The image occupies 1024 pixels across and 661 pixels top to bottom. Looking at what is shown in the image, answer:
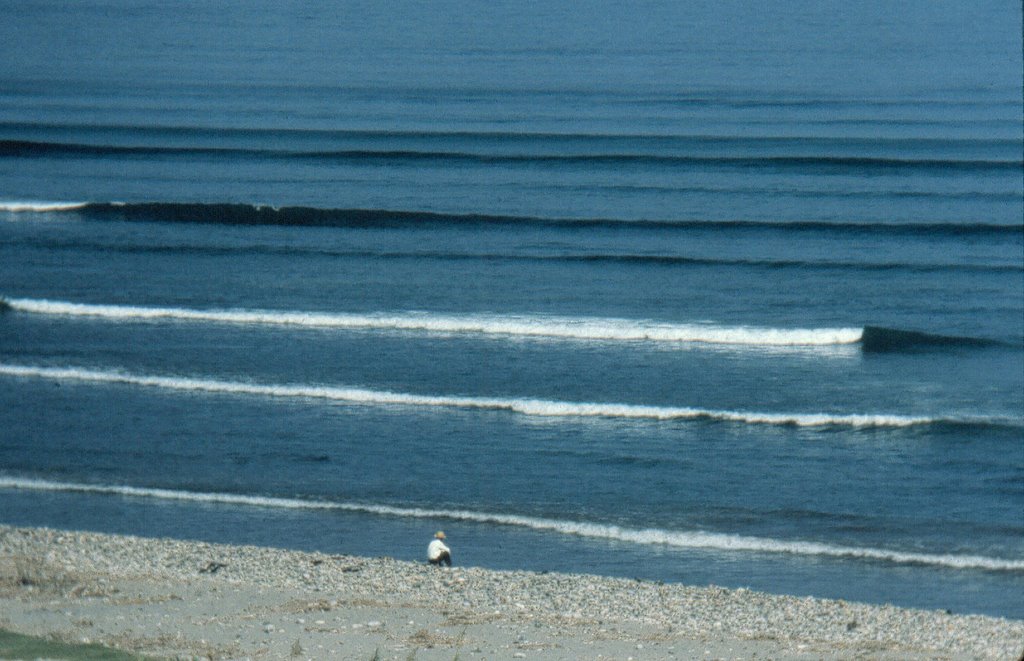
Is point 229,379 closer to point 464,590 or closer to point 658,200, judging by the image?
point 464,590

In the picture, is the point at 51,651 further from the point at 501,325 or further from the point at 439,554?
the point at 501,325

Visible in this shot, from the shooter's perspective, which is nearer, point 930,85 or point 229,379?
point 229,379

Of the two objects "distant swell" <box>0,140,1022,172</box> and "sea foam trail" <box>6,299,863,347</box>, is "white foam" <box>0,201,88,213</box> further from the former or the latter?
"sea foam trail" <box>6,299,863,347</box>

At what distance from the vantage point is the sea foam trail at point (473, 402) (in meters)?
21.0

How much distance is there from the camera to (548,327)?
26000mm

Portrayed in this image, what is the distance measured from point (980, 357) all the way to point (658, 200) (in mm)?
14224

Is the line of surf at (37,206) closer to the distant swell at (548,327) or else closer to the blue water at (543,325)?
the blue water at (543,325)

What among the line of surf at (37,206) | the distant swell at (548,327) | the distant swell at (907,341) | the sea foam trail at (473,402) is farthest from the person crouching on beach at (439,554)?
the line of surf at (37,206)

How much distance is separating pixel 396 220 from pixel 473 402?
44.4 ft

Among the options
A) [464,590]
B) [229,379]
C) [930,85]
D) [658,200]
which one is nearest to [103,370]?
[229,379]

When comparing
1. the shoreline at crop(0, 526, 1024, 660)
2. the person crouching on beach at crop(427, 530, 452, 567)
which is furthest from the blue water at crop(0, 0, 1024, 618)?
the shoreline at crop(0, 526, 1024, 660)

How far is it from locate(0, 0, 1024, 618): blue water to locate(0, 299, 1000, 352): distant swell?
0.28 ft

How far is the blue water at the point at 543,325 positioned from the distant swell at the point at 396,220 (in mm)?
132

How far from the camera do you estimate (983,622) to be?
13.6 meters
